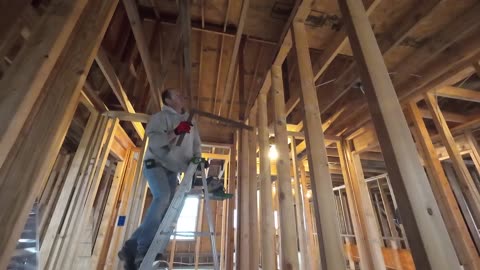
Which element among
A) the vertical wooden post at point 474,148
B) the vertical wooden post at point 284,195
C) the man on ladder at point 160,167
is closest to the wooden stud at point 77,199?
the man on ladder at point 160,167

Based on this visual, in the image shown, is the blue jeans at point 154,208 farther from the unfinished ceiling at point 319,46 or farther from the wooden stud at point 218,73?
the wooden stud at point 218,73

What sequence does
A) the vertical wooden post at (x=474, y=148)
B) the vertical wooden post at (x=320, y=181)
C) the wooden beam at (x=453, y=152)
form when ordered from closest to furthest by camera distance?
the vertical wooden post at (x=320, y=181)
the wooden beam at (x=453, y=152)
the vertical wooden post at (x=474, y=148)

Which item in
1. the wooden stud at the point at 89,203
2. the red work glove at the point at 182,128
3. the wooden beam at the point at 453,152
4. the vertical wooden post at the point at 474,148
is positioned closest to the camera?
the red work glove at the point at 182,128

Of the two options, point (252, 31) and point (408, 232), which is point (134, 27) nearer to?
point (252, 31)

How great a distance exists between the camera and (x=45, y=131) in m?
0.96

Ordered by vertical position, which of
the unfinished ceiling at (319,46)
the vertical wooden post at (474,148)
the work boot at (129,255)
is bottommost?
the work boot at (129,255)

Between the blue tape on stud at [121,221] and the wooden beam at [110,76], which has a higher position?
the wooden beam at [110,76]

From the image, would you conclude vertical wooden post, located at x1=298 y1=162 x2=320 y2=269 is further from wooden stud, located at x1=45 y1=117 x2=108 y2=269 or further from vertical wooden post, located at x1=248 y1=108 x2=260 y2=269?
wooden stud, located at x1=45 y1=117 x2=108 y2=269

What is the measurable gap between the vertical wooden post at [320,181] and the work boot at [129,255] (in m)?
1.40

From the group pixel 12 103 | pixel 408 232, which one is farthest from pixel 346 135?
pixel 12 103

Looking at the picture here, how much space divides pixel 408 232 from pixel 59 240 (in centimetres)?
290

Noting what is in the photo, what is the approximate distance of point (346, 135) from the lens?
361 centimetres

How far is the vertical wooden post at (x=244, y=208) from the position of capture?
250 cm

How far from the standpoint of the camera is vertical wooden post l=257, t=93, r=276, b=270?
1892mm
